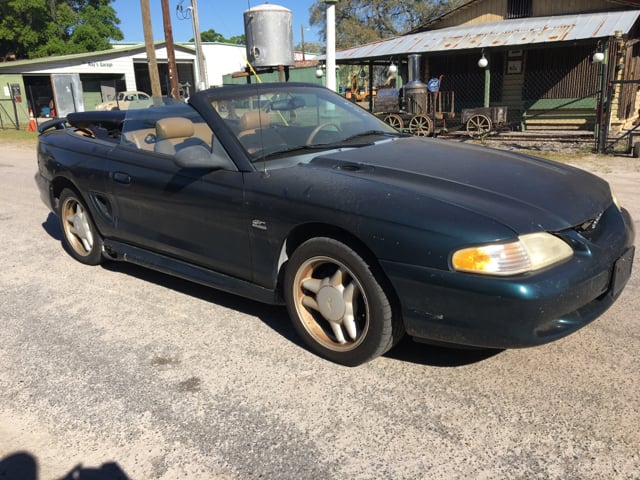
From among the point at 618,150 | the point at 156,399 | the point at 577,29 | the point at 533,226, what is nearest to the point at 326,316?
the point at 156,399

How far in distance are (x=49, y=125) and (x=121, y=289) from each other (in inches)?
86.8

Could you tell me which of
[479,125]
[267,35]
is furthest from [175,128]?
[479,125]

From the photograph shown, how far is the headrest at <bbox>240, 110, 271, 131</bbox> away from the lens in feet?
12.0

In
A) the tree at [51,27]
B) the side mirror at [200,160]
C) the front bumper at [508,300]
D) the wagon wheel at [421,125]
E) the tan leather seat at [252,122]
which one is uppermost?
the tree at [51,27]

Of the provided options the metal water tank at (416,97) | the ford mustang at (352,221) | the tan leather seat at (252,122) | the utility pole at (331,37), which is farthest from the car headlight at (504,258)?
the metal water tank at (416,97)

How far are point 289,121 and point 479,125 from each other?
1241 centimetres

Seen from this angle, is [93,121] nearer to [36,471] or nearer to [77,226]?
[77,226]

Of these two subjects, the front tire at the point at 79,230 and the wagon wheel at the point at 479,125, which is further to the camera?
the wagon wheel at the point at 479,125

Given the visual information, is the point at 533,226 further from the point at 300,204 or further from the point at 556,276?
the point at 300,204

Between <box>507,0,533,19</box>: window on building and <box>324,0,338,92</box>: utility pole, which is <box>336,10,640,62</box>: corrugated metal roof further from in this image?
<box>324,0,338,92</box>: utility pole

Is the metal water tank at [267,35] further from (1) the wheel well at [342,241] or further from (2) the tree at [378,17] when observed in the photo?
(2) the tree at [378,17]

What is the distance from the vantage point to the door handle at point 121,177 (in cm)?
410

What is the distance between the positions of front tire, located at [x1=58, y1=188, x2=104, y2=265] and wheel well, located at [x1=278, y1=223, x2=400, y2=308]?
2229 mm

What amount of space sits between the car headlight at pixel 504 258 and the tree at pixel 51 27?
157 feet
